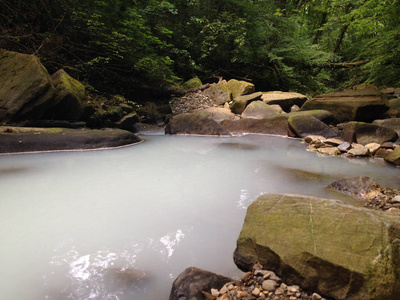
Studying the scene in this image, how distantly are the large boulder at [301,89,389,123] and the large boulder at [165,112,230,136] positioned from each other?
10.9 feet

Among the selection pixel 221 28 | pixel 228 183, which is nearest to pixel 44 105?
pixel 228 183

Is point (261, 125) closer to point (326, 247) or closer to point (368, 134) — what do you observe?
point (368, 134)

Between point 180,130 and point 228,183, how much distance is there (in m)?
4.59

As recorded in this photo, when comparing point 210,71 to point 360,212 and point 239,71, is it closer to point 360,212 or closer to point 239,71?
point 239,71

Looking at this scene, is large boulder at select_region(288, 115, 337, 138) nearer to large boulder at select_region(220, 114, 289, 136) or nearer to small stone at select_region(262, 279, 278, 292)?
large boulder at select_region(220, 114, 289, 136)

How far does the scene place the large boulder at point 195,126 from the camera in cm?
747

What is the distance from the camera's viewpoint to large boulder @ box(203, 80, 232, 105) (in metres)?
10.3

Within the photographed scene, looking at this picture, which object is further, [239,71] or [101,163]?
[239,71]

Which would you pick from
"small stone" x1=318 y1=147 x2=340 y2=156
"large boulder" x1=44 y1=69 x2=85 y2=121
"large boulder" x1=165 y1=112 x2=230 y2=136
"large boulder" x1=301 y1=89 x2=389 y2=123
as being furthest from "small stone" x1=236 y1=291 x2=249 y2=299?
"large boulder" x1=301 y1=89 x2=389 y2=123

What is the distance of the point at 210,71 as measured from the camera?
41.7 ft

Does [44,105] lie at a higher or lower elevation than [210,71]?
lower

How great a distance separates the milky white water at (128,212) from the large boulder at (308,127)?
1.96m

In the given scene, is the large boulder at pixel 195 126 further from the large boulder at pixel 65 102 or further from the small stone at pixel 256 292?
the small stone at pixel 256 292

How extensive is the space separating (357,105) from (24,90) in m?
8.34
